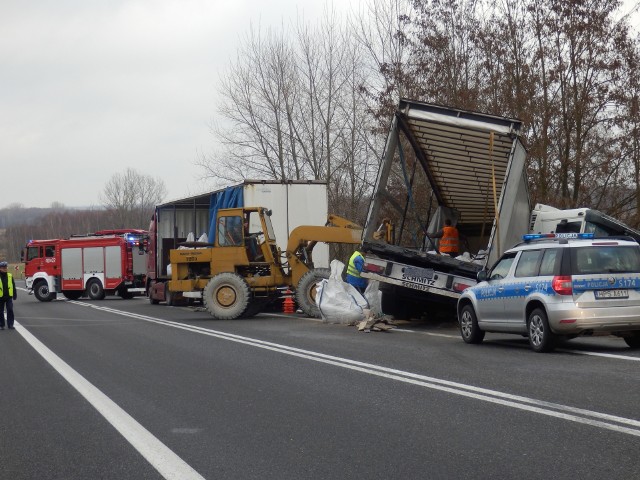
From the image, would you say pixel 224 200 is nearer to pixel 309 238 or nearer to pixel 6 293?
pixel 309 238

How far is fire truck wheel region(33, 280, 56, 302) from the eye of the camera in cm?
4284

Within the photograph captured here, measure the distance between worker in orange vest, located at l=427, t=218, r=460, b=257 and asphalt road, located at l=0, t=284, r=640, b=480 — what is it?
4.92 meters

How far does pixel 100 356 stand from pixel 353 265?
7.30 meters

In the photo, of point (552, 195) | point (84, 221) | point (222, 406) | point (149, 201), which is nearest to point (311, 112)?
point (552, 195)

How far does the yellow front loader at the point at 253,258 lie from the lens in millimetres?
23641

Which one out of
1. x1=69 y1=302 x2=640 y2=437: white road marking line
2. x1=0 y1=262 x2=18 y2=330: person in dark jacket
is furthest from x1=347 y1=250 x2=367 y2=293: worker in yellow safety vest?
x1=0 y1=262 x2=18 y2=330: person in dark jacket

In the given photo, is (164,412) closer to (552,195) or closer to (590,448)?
(590,448)

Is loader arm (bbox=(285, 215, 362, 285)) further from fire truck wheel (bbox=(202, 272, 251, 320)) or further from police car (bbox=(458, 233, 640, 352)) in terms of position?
police car (bbox=(458, 233, 640, 352))

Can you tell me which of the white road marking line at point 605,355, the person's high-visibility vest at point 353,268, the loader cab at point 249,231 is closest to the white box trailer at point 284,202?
the loader cab at point 249,231

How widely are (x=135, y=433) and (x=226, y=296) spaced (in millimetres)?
15822

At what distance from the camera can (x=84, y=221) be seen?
147750 millimetres

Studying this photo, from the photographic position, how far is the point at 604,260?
13539mm

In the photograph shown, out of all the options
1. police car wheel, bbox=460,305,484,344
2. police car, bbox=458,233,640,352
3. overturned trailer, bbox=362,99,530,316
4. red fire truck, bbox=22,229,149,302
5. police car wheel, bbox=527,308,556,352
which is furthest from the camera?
red fire truck, bbox=22,229,149,302

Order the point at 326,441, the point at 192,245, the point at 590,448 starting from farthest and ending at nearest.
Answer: the point at 192,245 → the point at 326,441 → the point at 590,448
